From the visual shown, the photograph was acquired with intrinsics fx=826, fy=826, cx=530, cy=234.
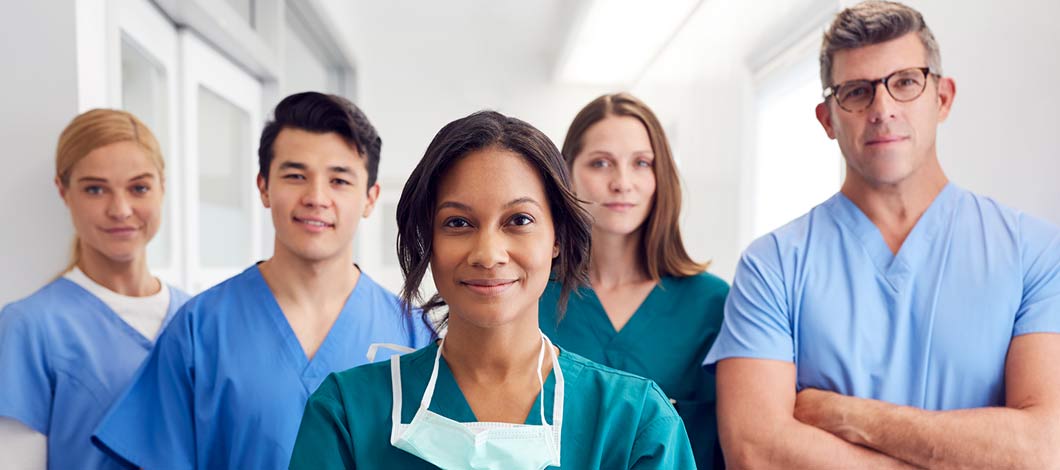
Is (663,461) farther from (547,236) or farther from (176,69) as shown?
(176,69)

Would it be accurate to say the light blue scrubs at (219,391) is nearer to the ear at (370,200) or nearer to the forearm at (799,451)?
the ear at (370,200)

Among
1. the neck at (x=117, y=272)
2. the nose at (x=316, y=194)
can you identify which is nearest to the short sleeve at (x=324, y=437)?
the nose at (x=316, y=194)

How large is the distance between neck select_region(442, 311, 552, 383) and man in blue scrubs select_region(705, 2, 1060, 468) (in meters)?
0.46

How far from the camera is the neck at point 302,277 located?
169 cm

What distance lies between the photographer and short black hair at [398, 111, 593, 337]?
3.69 ft

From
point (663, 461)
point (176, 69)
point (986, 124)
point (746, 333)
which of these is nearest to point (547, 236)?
point (663, 461)

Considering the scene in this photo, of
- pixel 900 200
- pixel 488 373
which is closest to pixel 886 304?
pixel 900 200

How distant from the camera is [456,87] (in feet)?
19.7

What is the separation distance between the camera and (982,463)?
1271 millimetres

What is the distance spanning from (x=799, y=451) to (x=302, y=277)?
101 centimetres

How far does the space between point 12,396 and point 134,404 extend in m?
0.26

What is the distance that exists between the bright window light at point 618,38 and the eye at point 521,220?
3.10 meters

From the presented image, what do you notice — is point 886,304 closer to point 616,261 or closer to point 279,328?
point 616,261

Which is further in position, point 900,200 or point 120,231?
point 120,231
